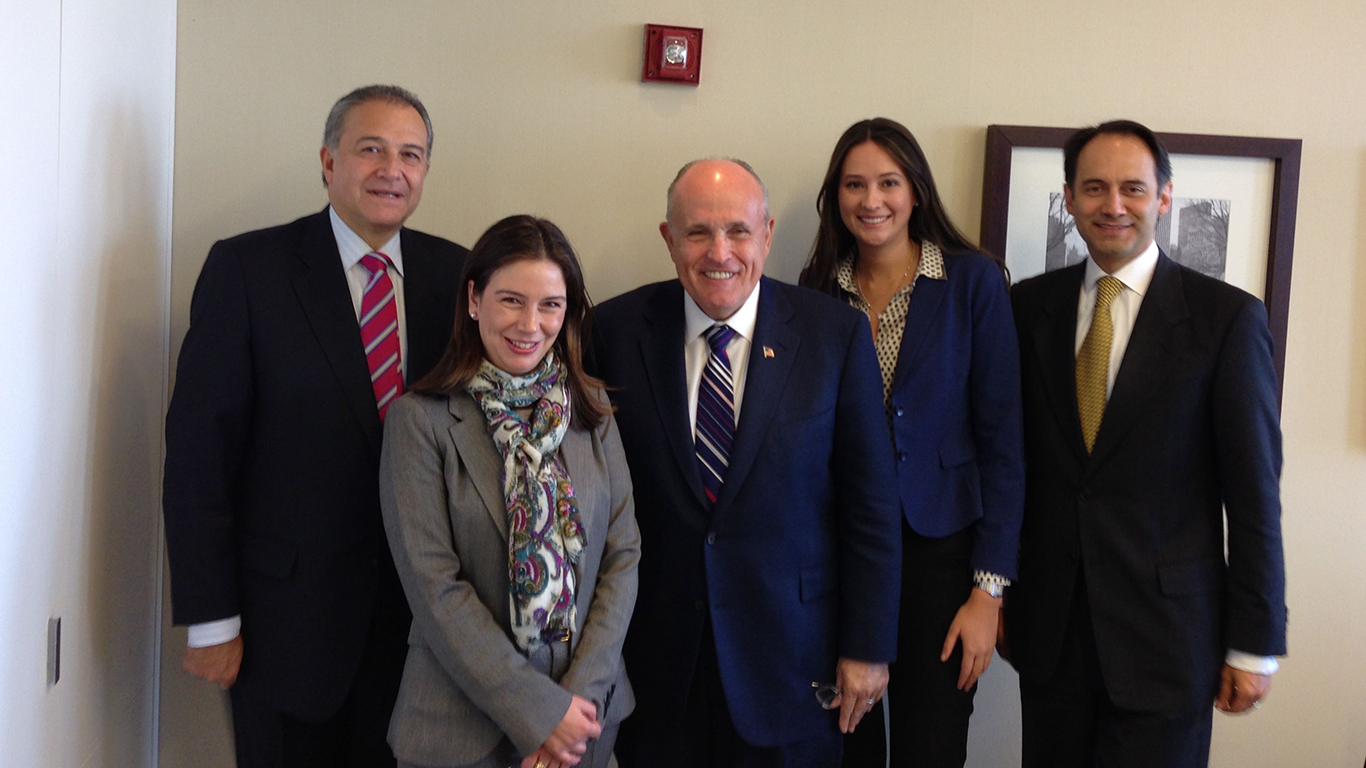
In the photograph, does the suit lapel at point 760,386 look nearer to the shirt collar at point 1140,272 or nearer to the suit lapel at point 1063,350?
the suit lapel at point 1063,350

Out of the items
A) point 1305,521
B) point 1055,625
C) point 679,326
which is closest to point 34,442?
point 679,326

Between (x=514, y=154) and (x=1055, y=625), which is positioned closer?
(x=1055, y=625)

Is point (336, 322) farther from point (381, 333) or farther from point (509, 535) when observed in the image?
point (509, 535)

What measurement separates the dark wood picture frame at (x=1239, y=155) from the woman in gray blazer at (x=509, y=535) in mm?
1404

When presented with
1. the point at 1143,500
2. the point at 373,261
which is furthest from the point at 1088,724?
the point at 373,261

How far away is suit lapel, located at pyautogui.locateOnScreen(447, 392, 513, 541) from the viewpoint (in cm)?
177

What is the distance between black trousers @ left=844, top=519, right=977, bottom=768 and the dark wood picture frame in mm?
977

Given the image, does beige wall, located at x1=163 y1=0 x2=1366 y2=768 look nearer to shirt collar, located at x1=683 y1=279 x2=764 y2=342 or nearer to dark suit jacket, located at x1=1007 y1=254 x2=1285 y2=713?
shirt collar, located at x1=683 y1=279 x2=764 y2=342

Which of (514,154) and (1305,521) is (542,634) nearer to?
(514,154)

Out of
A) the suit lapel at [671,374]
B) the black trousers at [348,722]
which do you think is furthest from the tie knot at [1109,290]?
the black trousers at [348,722]

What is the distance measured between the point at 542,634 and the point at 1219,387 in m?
1.49

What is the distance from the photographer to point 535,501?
174 cm

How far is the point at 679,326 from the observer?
2088mm

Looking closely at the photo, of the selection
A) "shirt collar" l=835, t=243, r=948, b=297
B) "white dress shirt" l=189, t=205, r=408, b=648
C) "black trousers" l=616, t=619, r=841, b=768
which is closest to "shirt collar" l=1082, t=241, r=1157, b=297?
"shirt collar" l=835, t=243, r=948, b=297
